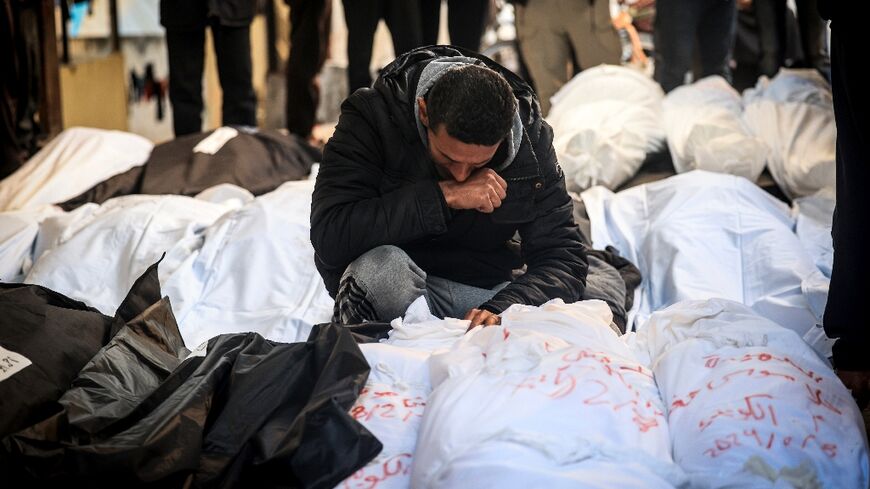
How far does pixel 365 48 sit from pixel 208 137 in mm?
881

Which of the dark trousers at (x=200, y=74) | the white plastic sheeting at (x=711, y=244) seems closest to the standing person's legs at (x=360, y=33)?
the dark trousers at (x=200, y=74)

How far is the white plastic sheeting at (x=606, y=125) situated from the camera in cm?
343

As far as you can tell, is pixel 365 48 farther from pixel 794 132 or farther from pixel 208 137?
pixel 794 132

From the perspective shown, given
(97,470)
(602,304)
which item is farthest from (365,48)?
(97,470)

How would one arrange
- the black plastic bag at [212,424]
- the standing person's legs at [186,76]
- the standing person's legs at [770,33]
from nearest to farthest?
the black plastic bag at [212,424] → the standing person's legs at [186,76] → the standing person's legs at [770,33]

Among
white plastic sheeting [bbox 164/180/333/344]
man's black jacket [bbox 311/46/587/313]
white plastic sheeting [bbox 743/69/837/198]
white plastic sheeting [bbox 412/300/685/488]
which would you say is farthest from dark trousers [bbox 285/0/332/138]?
white plastic sheeting [bbox 412/300/685/488]

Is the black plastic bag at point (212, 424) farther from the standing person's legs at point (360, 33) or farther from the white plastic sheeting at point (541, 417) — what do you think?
the standing person's legs at point (360, 33)

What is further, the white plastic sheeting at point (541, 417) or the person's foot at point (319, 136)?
the person's foot at point (319, 136)

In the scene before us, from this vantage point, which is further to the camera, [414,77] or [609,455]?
[414,77]

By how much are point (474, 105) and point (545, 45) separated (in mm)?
2786

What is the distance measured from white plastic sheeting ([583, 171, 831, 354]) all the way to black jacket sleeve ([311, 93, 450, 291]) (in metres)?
0.73

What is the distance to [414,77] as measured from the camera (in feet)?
7.20

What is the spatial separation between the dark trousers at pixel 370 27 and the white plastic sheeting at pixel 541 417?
8.92ft

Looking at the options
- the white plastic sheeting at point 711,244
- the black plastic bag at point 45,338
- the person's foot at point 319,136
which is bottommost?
the person's foot at point 319,136
